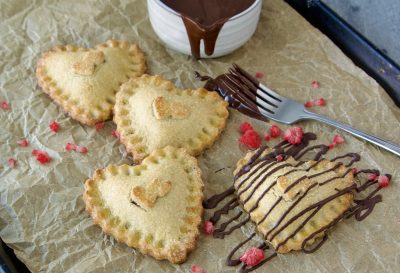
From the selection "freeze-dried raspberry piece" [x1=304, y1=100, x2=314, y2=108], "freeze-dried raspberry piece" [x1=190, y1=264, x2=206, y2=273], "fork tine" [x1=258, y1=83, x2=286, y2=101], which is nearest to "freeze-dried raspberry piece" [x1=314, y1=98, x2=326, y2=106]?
"freeze-dried raspberry piece" [x1=304, y1=100, x2=314, y2=108]

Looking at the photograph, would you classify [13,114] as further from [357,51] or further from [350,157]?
[357,51]

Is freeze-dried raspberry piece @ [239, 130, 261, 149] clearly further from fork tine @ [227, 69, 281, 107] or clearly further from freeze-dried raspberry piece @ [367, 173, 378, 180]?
freeze-dried raspberry piece @ [367, 173, 378, 180]

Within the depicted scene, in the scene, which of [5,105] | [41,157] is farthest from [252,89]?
[5,105]

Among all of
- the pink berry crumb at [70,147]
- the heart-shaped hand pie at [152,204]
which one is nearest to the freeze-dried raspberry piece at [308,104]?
the heart-shaped hand pie at [152,204]

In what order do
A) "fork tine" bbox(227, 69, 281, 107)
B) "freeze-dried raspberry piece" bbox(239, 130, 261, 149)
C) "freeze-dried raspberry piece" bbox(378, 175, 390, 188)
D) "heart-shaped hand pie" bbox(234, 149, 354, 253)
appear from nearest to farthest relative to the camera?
1. "heart-shaped hand pie" bbox(234, 149, 354, 253)
2. "freeze-dried raspberry piece" bbox(378, 175, 390, 188)
3. "freeze-dried raspberry piece" bbox(239, 130, 261, 149)
4. "fork tine" bbox(227, 69, 281, 107)

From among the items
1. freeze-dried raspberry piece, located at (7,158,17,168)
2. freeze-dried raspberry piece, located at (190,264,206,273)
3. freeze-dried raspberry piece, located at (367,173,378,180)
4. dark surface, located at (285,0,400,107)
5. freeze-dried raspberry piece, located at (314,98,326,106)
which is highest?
dark surface, located at (285,0,400,107)

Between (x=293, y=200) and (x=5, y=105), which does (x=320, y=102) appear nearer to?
(x=293, y=200)
